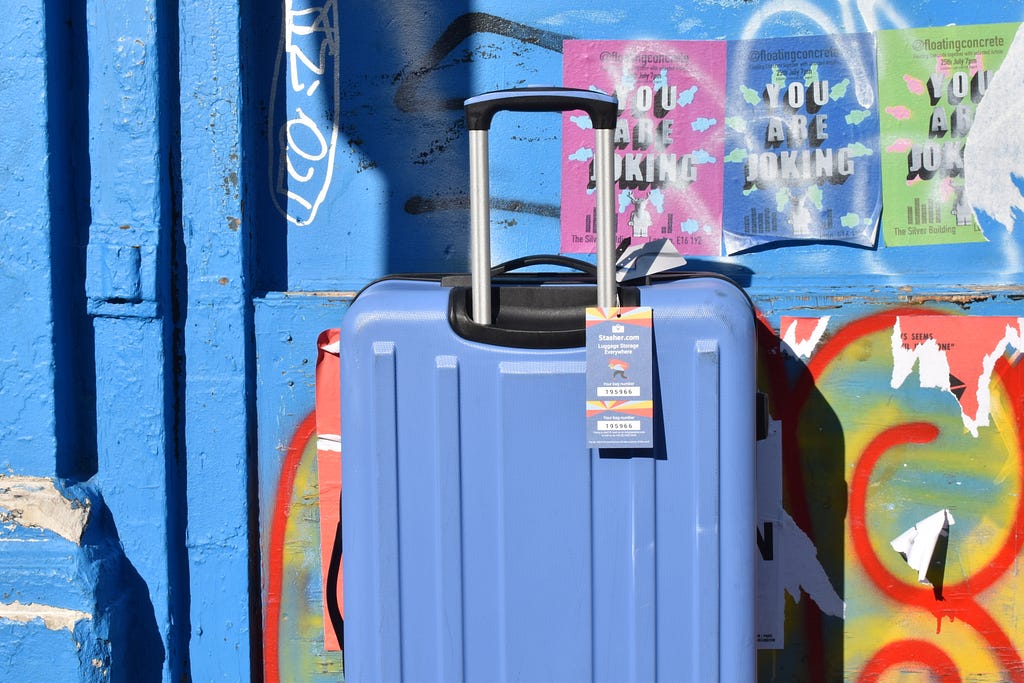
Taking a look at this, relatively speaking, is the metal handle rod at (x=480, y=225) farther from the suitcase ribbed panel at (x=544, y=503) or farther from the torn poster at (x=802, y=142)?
the torn poster at (x=802, y=142)

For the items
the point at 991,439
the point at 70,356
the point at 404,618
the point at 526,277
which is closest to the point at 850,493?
the point at 991,439

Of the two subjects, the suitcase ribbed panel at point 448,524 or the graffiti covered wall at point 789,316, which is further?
the graffiti covered wall at point 789,316

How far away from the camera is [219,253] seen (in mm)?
2258

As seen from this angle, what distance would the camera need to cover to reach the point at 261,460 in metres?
2.31

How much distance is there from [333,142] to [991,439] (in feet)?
5.19

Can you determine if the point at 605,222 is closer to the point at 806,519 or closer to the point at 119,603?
the point at 806,519

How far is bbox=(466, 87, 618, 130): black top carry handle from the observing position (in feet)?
5.61

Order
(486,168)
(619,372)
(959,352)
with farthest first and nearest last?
(959,352), (486,168), (619,372)

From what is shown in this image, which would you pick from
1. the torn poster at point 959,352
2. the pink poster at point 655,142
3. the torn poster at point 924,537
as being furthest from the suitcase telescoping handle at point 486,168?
the torn poster at point 924,537

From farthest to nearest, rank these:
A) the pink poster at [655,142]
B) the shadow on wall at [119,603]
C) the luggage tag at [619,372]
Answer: the pink poster at [655,142] → the shadow on wall at [119,603] → the luggage tag at [619,372]

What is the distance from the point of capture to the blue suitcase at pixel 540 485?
169cm

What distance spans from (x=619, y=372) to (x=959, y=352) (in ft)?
3.11

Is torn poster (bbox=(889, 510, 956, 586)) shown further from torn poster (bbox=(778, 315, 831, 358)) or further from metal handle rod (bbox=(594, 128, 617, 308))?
metal handle rod (bbox=(594, 128, 617, 308))

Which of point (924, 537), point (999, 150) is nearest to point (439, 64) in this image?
point (999, 150)
